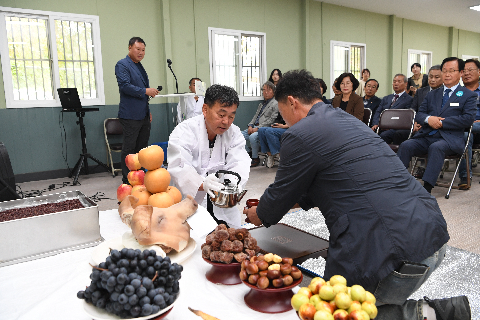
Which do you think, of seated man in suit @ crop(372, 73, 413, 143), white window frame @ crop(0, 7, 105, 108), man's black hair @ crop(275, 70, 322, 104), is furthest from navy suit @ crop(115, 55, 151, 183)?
seated man in suit @ crop(372, 73, 413, 143)

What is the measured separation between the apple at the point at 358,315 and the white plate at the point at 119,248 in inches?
24.4

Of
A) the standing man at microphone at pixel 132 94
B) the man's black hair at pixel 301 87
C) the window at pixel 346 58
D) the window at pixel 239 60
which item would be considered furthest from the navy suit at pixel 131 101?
the window at pixel 346 58

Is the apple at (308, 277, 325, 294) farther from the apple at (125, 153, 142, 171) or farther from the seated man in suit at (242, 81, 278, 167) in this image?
the seated man in suit at (242, 81, 278, 167)

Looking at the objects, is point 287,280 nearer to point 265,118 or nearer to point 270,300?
point 270,300

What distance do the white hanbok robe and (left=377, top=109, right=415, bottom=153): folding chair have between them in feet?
9.93

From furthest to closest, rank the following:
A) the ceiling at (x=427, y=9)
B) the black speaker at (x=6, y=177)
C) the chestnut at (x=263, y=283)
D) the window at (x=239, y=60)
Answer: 1. the ceiling at (x=427, y=9)
2. the window at (x=239, y=60)
3. the black speaker at (x=6, y=177)
4. the chestnut at (x=263, y=283)

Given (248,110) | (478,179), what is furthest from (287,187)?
(248,110)

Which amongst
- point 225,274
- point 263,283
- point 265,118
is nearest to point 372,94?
point 265,118

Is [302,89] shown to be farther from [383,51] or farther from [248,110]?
[383,51]

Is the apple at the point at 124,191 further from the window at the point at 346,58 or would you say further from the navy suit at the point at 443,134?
the window at the point at 346,58

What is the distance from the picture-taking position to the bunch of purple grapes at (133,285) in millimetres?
687

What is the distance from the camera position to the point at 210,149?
81.8 inches

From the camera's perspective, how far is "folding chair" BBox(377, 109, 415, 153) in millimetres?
4438

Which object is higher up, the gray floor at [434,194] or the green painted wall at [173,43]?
the green painted wall at [173,43]
